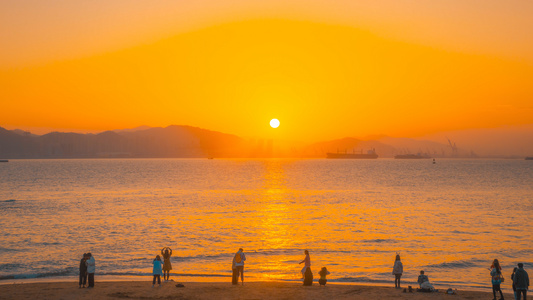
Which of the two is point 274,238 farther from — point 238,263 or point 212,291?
point 212,291

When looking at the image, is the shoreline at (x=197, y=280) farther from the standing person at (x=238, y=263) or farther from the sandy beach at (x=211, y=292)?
the standing person at (x=238, y=263)

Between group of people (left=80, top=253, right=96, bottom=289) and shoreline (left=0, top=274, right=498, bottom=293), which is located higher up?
group of people (left=80, top=253, right=96, bottom=289)

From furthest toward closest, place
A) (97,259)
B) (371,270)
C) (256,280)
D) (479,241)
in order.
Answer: (479,241) → (97,259) → (371,270) → (256,280)

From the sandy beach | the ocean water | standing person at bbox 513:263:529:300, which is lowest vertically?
the sandy beach

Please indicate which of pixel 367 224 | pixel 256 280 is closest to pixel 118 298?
pixel 256 280

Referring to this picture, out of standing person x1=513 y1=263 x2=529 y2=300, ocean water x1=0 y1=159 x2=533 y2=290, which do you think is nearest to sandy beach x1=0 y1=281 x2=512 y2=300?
standing person x1=513 y1=263 x2=529 y2=300

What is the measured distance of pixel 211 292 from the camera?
26.1 meters

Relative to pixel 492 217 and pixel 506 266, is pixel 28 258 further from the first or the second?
pixel 492 217

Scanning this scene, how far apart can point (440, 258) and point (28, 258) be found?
3212 cm

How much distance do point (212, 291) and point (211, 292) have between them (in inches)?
10.5

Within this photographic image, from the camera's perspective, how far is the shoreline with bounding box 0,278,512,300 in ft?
82.4

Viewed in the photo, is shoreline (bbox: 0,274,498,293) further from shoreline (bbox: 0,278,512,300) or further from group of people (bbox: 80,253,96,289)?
group of people (bbox: 80,253,96,289)

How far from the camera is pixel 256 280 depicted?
102 ft

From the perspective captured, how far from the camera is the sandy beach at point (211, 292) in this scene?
25062mm
